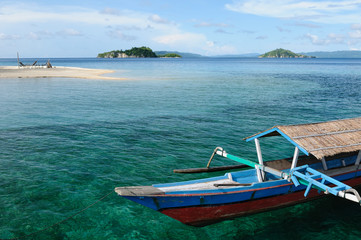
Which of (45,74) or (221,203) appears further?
(45,74)

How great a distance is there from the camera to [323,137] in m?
12.8

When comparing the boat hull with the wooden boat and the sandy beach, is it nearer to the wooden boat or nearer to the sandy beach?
the wooden boat

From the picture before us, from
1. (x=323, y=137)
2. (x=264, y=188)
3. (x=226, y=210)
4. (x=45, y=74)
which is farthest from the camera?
(x=45, y=74)

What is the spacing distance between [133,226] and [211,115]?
65.7 ft

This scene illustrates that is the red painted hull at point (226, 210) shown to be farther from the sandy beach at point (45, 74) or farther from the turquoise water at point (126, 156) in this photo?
the sandy beach at point (45, 74)

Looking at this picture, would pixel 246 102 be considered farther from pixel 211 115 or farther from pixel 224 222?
pixel 224 222

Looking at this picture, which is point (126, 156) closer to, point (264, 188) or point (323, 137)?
point (264, 188)

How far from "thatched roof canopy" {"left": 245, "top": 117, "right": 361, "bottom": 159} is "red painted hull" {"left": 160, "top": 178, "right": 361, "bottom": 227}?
2.30 m

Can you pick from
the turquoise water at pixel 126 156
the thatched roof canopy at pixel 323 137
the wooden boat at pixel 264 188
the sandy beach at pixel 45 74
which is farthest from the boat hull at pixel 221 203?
the sandy beach at pixel 45 74

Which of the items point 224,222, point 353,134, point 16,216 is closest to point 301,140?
point 353,134

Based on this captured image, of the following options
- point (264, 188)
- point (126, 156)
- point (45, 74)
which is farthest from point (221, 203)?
point (45, 74)

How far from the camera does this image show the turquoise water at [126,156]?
11.6 m

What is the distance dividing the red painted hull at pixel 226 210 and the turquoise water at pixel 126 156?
0.34 metres

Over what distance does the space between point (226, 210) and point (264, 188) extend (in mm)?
1819
